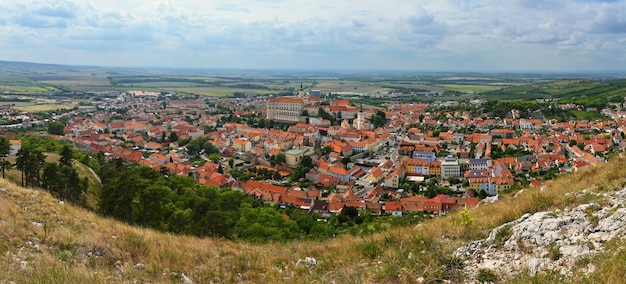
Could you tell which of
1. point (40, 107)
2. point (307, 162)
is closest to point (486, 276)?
point (307, 162)

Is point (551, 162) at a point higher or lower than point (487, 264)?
lower

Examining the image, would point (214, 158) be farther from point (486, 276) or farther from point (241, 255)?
point (486, 276)

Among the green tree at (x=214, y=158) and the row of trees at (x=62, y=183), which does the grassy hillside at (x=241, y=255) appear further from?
the green tree at (x=214, y=158)

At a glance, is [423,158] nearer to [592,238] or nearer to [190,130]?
[190,130]

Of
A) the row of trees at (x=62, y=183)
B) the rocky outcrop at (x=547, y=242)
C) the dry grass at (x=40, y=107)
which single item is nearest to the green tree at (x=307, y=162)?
the row of trees at (x=62, y=183)

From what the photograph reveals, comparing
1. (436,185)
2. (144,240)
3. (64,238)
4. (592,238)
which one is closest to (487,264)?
(592,238)

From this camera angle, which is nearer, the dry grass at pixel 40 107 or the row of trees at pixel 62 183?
the row of trees at pixel 62 183
